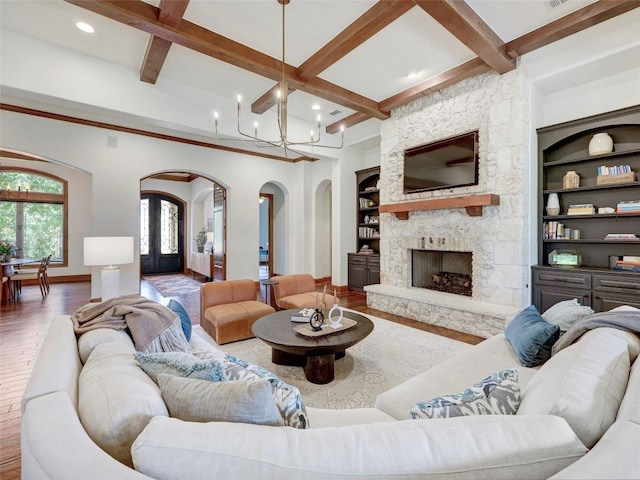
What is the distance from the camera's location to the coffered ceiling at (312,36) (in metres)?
2.78

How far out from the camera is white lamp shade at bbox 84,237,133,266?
10.2 feet

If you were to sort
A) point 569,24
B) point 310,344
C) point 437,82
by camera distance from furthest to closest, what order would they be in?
1. point 437,82
2. point 569,24
3. point 310,344

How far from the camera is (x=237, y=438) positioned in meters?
0.76

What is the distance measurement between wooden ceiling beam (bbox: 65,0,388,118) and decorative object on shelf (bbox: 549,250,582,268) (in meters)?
3.55

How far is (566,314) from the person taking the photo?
2062 millimetres

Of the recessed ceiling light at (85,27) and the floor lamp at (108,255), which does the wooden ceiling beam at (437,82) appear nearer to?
the recessed ceiling light at (85,27)

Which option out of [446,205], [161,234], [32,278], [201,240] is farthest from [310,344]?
[161,234]

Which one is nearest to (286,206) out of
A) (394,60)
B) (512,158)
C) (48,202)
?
(394,60)

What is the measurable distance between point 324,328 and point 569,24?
12.7 ft

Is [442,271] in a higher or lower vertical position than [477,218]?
lower

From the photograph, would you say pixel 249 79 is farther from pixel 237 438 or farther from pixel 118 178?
pixel 237 438

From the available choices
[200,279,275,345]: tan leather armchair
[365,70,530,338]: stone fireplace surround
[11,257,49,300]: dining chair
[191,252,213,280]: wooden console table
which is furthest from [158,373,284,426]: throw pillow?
[191,252,213,280]: wooden console table

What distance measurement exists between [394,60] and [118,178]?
15.5 feet

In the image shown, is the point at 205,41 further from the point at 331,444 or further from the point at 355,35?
the point at 331,444
